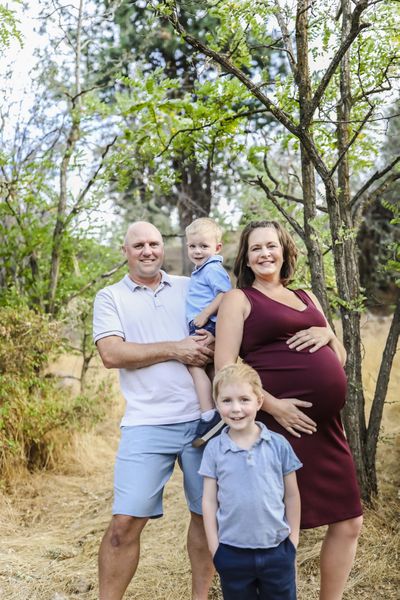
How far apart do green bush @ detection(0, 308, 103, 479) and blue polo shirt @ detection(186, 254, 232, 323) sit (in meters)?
2.67

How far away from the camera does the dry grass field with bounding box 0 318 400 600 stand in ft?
12.2

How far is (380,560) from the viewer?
383cm

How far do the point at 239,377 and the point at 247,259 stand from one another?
2.25 feet

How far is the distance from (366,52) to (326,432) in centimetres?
252

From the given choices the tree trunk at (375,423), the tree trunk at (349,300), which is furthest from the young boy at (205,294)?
the tree trunk at (375,423)

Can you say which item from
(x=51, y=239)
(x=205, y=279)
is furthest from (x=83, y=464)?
(x=205, y=279)

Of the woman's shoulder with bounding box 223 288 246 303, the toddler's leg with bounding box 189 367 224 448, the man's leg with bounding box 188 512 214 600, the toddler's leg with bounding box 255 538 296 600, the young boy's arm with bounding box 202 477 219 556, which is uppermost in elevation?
the woman's shoulder with bounding box 223 288 246 303

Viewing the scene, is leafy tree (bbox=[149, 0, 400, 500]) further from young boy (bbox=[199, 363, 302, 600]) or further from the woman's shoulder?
young boy (bbox=[199, 363, 302, 600])

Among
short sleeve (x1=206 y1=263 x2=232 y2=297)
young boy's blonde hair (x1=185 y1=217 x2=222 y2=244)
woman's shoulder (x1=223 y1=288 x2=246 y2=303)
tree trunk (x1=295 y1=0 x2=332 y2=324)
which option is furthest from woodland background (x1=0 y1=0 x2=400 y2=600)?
woman's shoulder (x1=223 y1=288 x2=246 y2=303)

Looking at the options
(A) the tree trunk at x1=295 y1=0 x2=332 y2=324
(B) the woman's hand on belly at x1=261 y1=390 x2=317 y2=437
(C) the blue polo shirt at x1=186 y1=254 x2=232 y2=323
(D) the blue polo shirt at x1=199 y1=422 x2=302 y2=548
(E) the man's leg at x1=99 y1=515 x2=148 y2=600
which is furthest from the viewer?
(A) the tree trunk at x1=295 y1=0 x2=332 y2=324

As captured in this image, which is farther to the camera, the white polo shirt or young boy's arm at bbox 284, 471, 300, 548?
the white polo shirt

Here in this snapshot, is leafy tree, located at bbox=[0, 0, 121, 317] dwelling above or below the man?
above

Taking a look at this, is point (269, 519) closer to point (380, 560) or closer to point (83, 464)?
point (380, 560)

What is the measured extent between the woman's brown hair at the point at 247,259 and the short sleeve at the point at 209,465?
781mm
